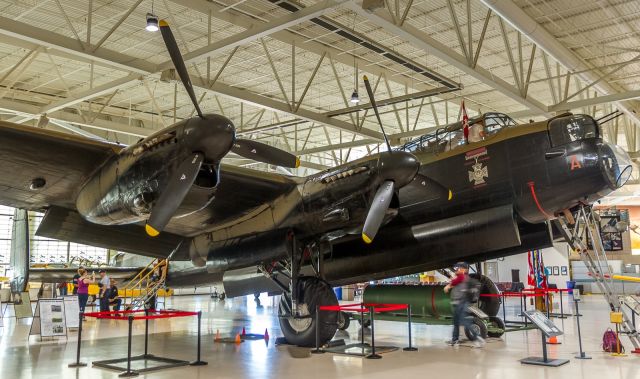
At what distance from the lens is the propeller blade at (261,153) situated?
9.41 m

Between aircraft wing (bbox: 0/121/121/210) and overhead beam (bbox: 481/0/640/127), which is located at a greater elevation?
overhead beam (bbox: 481/0/640/127)

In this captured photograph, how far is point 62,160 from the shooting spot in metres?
8.74

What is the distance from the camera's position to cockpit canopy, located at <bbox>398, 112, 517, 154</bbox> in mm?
10125

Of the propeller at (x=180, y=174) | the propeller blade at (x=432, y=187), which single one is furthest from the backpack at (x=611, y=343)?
the propeller at (x=180, y=174)

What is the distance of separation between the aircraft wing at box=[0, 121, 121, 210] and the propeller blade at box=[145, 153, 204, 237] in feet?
5.28

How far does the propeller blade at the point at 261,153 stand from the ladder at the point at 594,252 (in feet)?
16.8

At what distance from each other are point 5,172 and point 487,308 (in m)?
10.5

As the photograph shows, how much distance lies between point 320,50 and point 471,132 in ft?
27.3

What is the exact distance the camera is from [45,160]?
8633mm

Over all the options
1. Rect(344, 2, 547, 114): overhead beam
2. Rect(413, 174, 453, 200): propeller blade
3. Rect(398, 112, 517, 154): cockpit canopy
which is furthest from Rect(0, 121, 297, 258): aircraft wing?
Rect(344, 2, 547, 114): overhead beam

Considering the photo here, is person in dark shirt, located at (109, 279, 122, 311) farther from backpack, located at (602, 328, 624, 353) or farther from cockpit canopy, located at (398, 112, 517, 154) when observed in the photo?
backpack, located at (602, 328, 624, 353)

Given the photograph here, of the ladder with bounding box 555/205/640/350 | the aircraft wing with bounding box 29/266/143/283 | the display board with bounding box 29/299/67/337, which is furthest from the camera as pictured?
the aircraft wing with bounding box 29/266/143/283

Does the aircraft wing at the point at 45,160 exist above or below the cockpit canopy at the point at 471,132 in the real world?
below

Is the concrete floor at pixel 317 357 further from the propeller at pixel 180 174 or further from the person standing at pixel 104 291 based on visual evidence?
the person standing at pixel 104 291
